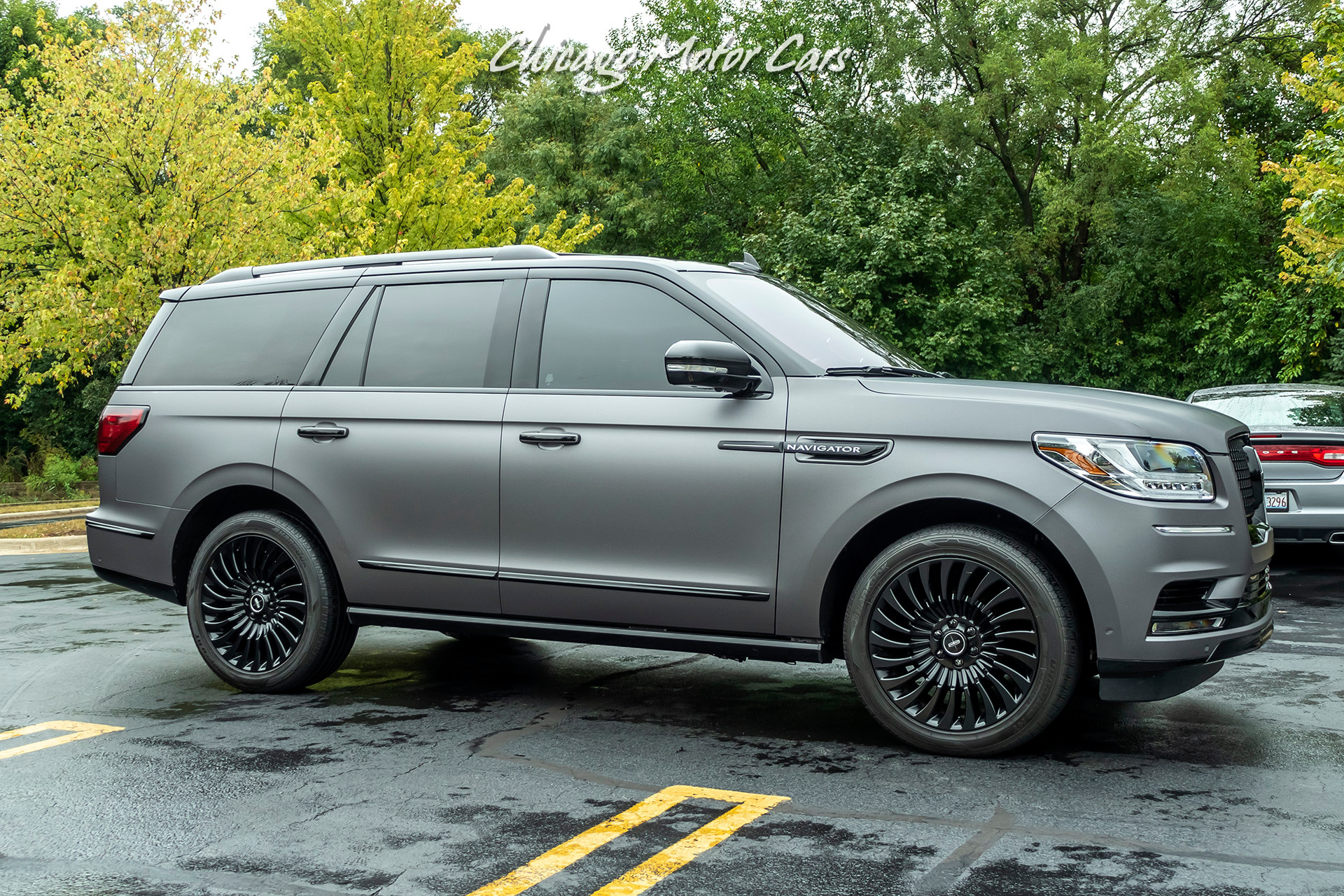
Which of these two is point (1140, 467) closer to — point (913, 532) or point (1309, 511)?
point (913, 532)

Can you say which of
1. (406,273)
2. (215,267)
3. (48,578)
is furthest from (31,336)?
(406,273)

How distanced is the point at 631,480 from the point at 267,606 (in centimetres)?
216

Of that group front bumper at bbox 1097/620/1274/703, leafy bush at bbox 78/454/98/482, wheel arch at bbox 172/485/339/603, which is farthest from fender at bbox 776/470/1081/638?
leafy bush at bbox 78/454/98/482

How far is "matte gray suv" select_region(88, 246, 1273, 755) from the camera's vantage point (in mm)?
4590

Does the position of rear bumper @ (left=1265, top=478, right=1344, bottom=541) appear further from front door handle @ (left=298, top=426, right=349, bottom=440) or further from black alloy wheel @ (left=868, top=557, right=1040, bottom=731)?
front door handle @ (left=298, top=426, right=349, bottom=440)

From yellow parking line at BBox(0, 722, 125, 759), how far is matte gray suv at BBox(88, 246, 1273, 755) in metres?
0.77

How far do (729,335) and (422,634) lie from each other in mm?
3660

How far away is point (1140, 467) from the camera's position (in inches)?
179

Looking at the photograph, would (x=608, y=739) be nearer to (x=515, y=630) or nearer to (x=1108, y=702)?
(x=515, y=630)

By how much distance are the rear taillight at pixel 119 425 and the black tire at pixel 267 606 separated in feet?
2.52

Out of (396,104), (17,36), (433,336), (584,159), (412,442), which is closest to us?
(412,442)

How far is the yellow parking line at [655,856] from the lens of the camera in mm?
3510

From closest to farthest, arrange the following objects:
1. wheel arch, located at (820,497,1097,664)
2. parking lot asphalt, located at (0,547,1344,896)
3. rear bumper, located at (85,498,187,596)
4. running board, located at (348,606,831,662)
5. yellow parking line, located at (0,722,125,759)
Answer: parking lot asphalt, located at (0,547,1344,896)
wheel arch, located at (820,497,1097,664)
running board, located at (348,606,831,662)
yellow parking line, located at (0,722,125,759)
rear bumper, located at (85,498,187,596)

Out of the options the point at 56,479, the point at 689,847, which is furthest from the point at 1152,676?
the point at 56,479
